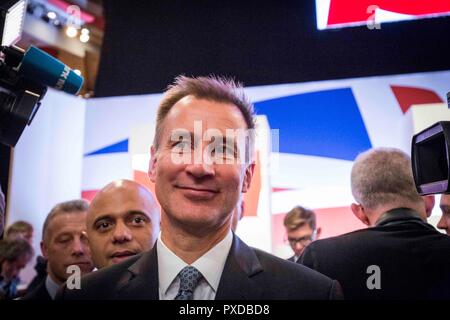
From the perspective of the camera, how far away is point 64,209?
147 centimetres

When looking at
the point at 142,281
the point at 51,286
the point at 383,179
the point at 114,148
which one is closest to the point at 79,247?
the point at 51,286

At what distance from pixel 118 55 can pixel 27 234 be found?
0.85m

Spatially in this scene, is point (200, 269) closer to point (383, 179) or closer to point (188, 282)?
point (188, 282)

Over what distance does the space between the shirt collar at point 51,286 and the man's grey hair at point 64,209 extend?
0.16m

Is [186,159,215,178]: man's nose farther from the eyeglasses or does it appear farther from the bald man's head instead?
the eyeglasses

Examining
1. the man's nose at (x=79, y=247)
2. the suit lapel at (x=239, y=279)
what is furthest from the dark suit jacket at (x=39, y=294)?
the suit lapel at (x=239, y=279)

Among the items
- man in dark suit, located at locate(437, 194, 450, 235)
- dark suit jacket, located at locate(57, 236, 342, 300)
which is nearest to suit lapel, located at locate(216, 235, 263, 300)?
dark suit jacket, located at locate(57, 236, 342, 300)

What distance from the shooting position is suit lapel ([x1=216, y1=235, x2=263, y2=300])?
102cm

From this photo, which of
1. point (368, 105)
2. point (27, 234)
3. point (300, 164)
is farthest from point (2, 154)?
point (368, 105)

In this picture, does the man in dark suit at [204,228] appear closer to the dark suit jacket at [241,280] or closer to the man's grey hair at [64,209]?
the dark suit jacket at [241,280]

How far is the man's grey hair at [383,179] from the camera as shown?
1.27 metres

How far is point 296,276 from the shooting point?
1.06 m

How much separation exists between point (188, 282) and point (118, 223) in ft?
1.20
